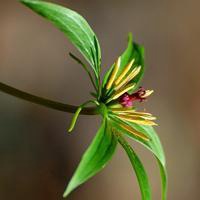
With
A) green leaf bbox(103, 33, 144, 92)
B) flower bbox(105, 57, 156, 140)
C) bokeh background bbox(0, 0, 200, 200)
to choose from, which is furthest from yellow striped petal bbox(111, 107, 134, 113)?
bokeh background bbox(0, 0, 200, 200)

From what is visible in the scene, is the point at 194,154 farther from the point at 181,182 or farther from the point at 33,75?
the point at 33,75

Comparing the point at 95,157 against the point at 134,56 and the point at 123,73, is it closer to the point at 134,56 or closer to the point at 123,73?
the point at 123,73

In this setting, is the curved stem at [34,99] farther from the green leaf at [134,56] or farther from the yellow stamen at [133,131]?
the green leaf at [134,56]

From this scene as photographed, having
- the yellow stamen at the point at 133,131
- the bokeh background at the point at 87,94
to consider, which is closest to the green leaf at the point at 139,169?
the yellow stamen at the point at 133,131

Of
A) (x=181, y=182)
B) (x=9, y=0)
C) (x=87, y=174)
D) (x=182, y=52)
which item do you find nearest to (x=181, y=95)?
(x=182, y=52)

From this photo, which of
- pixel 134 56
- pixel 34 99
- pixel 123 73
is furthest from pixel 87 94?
pixel 34 99
